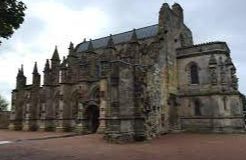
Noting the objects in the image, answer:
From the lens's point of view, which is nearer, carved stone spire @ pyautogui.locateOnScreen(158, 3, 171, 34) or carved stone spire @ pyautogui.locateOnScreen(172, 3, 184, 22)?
carved stone spire @ pyautogui.locateOnScreen(158, 3, 171, 34)

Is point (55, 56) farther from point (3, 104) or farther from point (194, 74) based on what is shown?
point (3, 104)

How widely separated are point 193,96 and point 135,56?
26.2 ft

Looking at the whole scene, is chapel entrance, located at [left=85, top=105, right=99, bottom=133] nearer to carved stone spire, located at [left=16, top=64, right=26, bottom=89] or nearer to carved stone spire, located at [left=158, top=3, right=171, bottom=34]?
carved stone spire, located at [left=158, top=3, right=171, bottom=34]

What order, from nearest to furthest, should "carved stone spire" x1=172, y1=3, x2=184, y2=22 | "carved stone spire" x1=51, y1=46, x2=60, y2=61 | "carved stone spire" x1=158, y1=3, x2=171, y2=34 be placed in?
1. "carved stone spire" x1=158, y1=3, x2=171, y2=34
2. "carved stone spire" x1=172, y1=3, x2=184, y2=22
3. "carved stone spire" x1=51, y1=46, x2=60, y2=61

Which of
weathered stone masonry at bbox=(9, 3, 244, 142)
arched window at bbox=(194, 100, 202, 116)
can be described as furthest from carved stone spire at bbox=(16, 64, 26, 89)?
arched window at bbox=(194, 100, 202, 116)

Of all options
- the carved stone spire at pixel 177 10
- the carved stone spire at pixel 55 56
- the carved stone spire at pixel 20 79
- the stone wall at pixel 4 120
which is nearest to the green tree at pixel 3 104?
the stone wall at pixel 4 120

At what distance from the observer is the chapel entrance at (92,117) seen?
30.5 m

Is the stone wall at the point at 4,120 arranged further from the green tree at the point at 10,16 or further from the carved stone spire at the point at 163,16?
the green tree at the point at 10,16

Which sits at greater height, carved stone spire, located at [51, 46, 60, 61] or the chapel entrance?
carved stone spire, located at [51, 46, 60, 61]

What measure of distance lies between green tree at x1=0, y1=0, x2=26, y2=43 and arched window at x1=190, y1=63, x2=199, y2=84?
22711 mm

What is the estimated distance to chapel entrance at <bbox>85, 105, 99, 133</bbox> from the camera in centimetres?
3047

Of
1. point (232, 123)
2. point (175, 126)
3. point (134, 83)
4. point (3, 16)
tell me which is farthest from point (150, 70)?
point (3, 16)

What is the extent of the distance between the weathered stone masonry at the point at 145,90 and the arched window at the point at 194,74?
0.11m

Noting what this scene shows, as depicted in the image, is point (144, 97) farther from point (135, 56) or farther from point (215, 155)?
point (215, 155)
